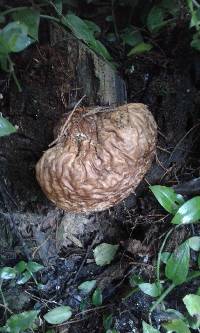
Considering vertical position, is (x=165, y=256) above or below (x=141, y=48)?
below

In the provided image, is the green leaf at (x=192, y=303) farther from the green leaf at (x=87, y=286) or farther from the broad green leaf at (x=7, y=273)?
the broad green leaf at (x=7, y=273)

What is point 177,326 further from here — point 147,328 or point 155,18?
point 155,18

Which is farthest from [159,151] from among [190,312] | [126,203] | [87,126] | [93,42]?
[190,312]

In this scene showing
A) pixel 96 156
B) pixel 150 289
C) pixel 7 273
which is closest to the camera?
pixel 96 156

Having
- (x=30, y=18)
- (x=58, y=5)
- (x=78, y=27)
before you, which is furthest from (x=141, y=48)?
(x=30, y=18)

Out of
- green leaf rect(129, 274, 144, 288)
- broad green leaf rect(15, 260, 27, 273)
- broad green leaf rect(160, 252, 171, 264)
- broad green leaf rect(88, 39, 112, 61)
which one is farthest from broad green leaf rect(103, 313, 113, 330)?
broad green leaf rect(88, 39, 112, 61)

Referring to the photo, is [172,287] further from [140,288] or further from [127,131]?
[127,131]

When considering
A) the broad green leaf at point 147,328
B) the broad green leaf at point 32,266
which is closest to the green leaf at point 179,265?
the broad green leaf at point 147,328

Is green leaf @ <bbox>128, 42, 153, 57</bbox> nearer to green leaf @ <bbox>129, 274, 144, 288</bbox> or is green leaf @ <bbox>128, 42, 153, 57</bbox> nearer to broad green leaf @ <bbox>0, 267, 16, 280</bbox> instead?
green leaf @ <bbox>129, 274, 144, 288</bbox>
